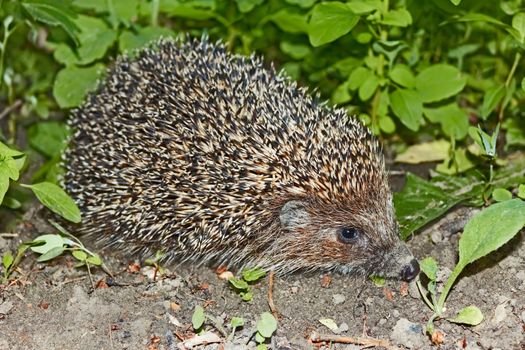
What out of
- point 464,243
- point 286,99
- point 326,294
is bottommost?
point 326,294

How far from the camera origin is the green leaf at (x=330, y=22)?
16.9 feet

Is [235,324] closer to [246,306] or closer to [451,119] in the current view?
[246,306]

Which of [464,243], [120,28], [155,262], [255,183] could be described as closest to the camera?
[464,243]

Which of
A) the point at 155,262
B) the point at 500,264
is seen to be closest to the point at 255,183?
the point at 155,262

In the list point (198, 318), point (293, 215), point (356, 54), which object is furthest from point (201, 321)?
point (356, 54)

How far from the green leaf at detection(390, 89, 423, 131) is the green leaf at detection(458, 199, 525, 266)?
1259 millimetres

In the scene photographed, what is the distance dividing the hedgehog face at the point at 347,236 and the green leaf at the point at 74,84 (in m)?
1.85

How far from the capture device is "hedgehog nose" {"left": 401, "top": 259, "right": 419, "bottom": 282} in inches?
188

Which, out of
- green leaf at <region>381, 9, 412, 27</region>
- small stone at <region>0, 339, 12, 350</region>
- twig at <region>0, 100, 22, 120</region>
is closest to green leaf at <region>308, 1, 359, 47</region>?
green leaf at <region>381, 9, 412, 27</region>

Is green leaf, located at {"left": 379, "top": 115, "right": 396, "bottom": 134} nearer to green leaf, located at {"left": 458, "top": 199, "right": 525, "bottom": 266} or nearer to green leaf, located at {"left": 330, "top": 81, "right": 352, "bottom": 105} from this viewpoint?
green leaf, located at {"left": 330, "top": 81, "right": 352, "bottom": 105}

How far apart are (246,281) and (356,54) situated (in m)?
1.99

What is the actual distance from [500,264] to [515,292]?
230mm

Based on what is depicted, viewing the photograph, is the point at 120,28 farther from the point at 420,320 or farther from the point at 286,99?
the point at 420,320

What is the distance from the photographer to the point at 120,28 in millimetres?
6059
